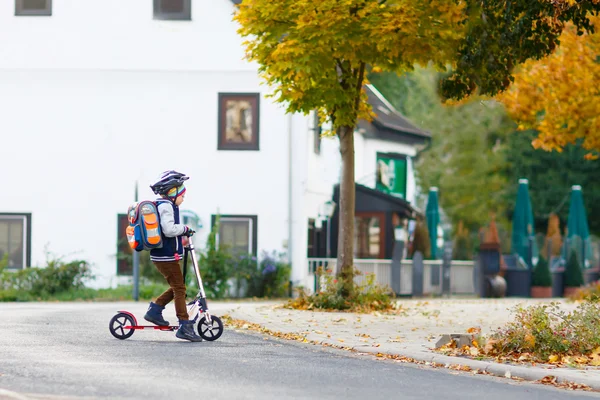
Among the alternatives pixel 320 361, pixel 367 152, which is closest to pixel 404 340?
pixel 320 361

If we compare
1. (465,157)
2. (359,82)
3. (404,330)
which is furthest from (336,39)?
(465,157)

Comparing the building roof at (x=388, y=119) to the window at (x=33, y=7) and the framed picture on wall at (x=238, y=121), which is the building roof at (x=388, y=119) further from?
the window at (x=33, y=7)

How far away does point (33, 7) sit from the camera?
103ft

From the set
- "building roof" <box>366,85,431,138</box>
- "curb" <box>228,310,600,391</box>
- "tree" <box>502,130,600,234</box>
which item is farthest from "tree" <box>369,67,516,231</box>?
"curb" <box>228,310,600,391</box>

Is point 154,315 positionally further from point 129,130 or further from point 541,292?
point 541,292

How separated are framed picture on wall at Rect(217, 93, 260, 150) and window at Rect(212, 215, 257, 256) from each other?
165 cm

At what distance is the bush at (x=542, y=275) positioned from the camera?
3391 cm

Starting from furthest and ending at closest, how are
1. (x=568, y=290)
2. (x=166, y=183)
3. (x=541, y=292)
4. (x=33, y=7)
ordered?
(x=568, y=290)
(x=541, y=292)
(x=33, y=7)
(x=166, y=183)

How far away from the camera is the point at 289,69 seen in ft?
63.7

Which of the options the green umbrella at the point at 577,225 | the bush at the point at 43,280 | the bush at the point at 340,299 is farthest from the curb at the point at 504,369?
the green umbrella at the point at 577,225

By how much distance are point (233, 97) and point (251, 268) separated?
4.12 meters

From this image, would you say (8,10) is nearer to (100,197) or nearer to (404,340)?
(100,197)

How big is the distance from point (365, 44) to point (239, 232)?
12343 millimetres

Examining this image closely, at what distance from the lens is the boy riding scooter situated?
13.2 m
